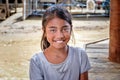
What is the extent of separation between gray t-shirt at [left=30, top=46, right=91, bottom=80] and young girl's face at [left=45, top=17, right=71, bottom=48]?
86 millimetres

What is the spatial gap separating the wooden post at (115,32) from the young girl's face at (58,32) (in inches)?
121

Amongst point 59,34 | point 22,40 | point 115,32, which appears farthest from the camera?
point 22,40

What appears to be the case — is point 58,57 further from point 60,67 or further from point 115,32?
point 115,32

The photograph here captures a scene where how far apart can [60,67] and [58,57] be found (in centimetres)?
7

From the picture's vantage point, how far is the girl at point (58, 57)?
1485 mm

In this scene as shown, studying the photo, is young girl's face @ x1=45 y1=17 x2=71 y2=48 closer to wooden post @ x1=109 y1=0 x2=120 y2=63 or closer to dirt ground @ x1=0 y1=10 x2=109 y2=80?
wooden post @ x1=109 y1=0 x2=120 y2=63

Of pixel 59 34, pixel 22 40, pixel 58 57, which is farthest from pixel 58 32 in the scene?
pixel 22 40

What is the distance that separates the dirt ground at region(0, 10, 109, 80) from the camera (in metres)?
5.65

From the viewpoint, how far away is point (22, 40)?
891 cm

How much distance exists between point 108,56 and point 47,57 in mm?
3544

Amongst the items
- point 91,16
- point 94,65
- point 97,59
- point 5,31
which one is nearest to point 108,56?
point 97,59

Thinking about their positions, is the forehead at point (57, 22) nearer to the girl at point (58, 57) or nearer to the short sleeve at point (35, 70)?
the girl at point (58, 57)

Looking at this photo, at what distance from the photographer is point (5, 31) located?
34.8 ft

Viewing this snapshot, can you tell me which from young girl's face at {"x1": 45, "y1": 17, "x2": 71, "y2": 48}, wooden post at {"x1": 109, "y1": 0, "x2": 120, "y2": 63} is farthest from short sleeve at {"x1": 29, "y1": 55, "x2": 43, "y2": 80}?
wooden post at {"x1": 109, "y1": 0, "x2": 120, "y2": 63}
